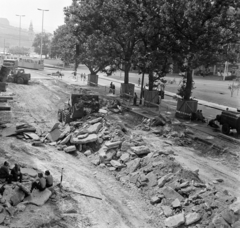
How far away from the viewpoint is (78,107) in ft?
81.0

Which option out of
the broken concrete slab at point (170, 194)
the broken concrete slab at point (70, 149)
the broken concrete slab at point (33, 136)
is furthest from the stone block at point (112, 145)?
the broken concrete slab at point (170, 194)

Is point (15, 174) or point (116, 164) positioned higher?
point (15, 174)

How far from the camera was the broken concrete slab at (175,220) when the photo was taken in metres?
11.5

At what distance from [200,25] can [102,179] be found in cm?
1491

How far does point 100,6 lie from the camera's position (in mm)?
32469

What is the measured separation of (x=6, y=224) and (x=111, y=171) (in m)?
7.12

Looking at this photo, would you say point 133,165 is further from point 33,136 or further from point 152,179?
point 33,136

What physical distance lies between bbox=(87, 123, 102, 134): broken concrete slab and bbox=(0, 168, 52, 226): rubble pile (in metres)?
7.73

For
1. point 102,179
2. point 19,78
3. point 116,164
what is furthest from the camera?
point 19,78

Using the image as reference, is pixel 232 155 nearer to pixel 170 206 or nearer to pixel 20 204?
pixel 170 206

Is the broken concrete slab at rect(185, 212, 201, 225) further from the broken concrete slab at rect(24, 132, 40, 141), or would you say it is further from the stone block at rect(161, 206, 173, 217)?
the broken concrete slab at rect(24, 132, 40, 141)

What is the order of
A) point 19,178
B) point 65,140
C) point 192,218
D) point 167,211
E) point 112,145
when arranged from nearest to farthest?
point 192,218
point 167,211
point 19,178
point 112,145
point 65,140

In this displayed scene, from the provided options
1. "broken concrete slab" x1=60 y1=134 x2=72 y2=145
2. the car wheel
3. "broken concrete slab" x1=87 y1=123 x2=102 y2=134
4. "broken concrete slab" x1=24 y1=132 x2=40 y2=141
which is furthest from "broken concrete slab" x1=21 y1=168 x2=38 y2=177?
the car wheel

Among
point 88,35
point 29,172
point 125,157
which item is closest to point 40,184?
point 29,172
